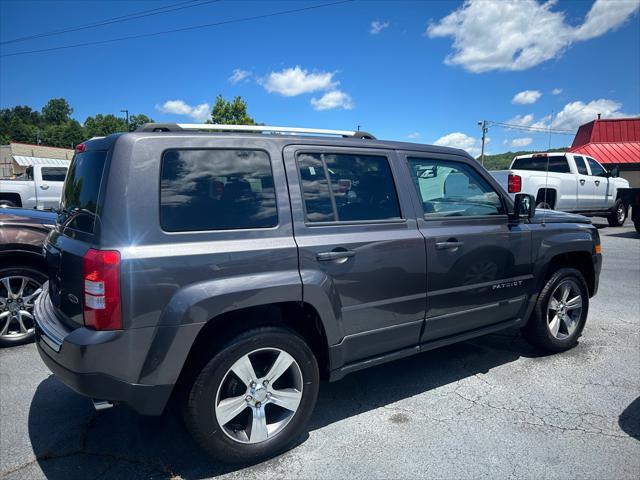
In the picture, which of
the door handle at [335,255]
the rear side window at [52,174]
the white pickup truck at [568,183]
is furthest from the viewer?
the rear side window at [52,174]

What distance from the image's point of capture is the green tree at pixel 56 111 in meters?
126

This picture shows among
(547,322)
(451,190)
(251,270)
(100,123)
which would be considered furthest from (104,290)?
(100,123)

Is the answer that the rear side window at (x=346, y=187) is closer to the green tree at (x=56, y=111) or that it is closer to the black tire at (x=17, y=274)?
the black tire at (x=17, y=274)

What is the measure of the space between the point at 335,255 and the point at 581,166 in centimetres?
1305

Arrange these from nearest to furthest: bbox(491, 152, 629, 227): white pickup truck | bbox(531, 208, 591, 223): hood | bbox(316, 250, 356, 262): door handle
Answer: bbox(316, 250, 356, 262): door handle
bbox(531, 208, 591, 223): hood
bbox(491, 152, 629, 227): white pickup truck

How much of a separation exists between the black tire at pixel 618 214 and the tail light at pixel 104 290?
1595 cm

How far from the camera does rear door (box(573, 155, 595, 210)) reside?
504 inches

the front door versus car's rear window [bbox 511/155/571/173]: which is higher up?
car's rear window [bbox 511/155/571/173]

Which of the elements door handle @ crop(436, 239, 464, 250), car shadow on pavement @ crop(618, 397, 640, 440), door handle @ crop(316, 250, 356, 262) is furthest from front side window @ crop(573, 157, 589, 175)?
door handle @ crop(316, 250, 356, 262)

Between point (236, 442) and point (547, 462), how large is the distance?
1825 mm

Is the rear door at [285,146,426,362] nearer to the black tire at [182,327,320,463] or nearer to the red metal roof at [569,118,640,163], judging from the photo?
the black tire at [182,327,320,463]

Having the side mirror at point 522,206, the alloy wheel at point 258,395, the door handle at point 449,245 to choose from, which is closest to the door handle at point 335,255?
the alloy wheel at point 258,395

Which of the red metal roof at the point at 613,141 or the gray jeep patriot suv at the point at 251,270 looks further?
the red metal roof at the point at 613,141

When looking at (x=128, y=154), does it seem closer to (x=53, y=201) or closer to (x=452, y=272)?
(x=452, y=272)
